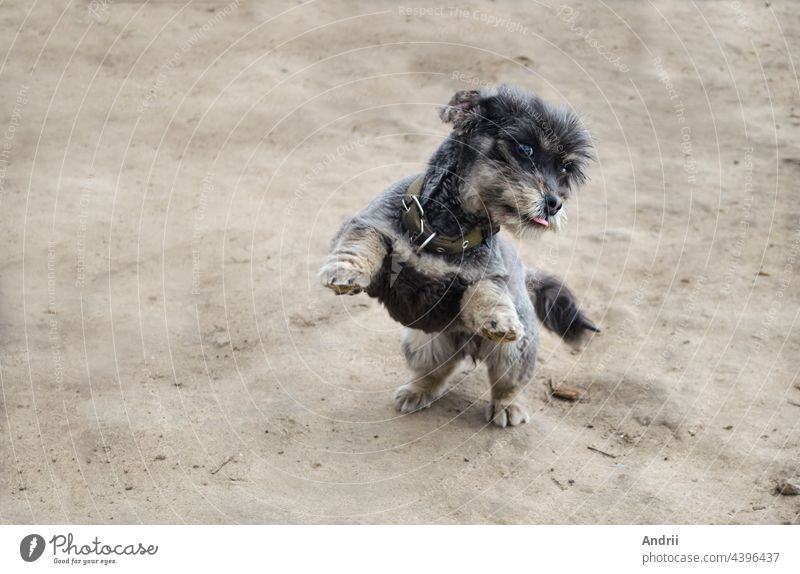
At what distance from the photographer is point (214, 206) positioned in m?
10.8

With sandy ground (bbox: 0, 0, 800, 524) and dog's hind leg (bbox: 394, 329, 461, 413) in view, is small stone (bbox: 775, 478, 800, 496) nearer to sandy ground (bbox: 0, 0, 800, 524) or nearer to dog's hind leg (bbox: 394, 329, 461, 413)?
sandy ground (bbox: 0, 0, 800, 524)

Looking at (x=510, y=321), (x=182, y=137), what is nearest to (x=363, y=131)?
(x=182, y=137)

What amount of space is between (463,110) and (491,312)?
4.62 feet

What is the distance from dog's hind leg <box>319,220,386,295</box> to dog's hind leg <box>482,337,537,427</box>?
1425 millimetres

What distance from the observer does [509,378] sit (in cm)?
754

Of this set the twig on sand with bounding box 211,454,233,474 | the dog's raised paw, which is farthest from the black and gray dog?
the twig on sand with bounding box 211,454,233,474

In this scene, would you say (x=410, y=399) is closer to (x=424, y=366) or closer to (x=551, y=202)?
(x=424, y=366)

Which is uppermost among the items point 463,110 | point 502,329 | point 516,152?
point 463,110

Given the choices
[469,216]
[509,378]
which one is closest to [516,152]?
[469,216]

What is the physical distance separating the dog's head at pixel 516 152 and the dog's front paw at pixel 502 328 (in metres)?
0.65

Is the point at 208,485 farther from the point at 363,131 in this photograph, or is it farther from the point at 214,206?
the point at 363,131

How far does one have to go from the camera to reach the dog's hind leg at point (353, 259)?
5.96 meters

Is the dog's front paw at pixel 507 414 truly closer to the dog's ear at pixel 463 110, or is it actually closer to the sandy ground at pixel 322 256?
the sandy ground at pixel 322 256

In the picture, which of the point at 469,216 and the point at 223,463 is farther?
the point at 223,463
